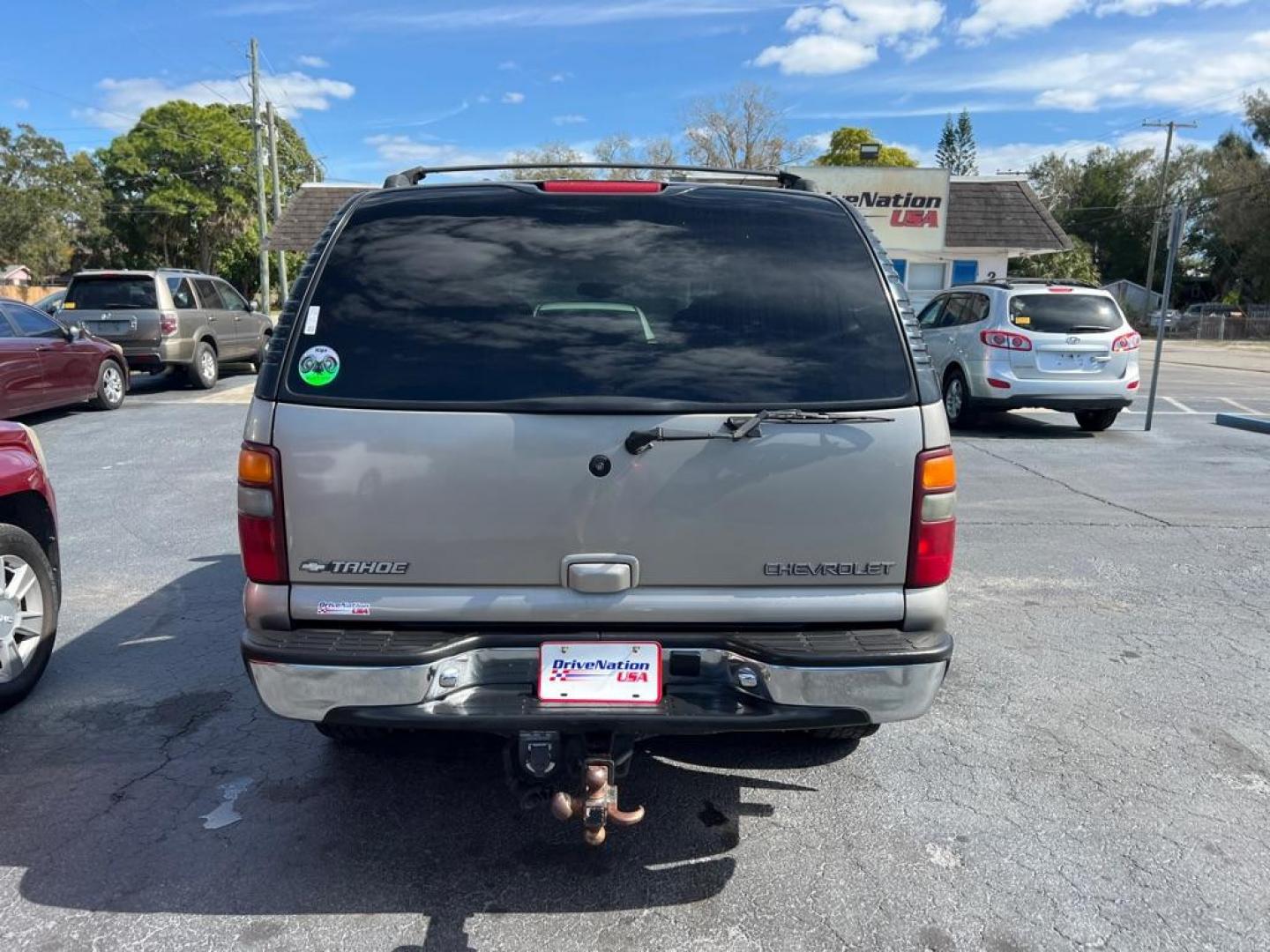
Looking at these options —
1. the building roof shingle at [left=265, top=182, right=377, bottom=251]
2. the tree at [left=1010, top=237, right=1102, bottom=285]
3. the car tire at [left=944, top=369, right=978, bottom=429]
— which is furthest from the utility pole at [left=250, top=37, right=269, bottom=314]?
the tree at [left=1010, top=237, right=1102, bottom=285]

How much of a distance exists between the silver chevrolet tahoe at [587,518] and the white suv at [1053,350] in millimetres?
9299

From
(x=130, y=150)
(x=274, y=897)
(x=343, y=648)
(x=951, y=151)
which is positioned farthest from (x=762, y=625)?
(x=951, y=151)

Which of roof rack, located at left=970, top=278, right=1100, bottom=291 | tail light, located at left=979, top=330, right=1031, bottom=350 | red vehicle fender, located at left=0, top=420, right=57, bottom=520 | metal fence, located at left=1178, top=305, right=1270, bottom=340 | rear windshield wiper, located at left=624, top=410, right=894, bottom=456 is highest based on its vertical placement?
roof rack, located at left=970, top=278, right=1100, bottom=291

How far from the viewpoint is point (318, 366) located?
8.84 ft

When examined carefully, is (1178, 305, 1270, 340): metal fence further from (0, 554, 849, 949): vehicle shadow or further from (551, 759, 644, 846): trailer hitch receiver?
(551, 759, 644, 846): trailer hitch receiver

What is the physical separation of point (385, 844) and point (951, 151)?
298 feet

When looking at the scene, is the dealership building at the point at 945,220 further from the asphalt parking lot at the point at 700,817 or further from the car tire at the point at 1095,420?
the asphalt parking lot at the point at 700,817

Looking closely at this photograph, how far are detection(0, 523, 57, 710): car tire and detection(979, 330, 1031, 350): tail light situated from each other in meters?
10.1

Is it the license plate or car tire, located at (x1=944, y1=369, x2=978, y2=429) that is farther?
car tire, located at (x1=944, y1=369, x2=978, y2=429)

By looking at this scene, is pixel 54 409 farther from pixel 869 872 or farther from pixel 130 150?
pixel 130 150

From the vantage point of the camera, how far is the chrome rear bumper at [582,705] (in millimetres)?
2574

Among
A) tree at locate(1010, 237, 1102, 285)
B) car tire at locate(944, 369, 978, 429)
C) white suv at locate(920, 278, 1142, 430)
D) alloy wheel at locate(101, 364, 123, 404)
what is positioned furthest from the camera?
tree at locate(1010, 237, 1102, 285)

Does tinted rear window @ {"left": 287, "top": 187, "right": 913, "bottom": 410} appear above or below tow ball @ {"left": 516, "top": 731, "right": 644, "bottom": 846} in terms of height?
above

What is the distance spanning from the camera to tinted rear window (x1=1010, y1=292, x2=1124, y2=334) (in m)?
11.3
